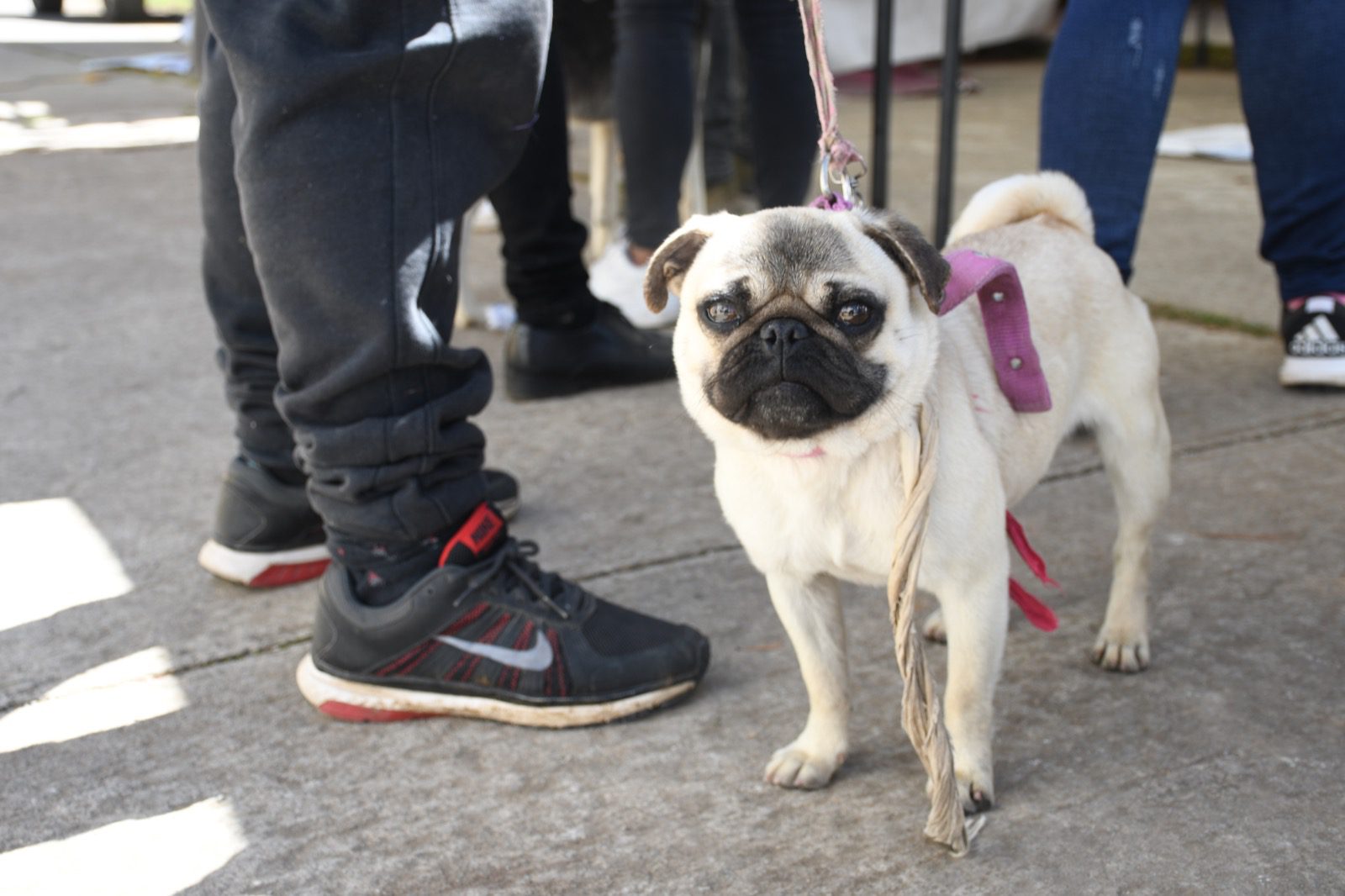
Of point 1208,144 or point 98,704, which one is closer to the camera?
point 98,704

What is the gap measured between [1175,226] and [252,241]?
14.0 ft

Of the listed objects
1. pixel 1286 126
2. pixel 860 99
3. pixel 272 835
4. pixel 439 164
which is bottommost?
pixel 860 99

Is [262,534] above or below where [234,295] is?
below

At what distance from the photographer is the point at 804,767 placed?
2.00m

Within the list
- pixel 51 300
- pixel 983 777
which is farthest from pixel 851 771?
pixel 51 300

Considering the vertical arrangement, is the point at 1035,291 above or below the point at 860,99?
above

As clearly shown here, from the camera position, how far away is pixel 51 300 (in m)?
4.86

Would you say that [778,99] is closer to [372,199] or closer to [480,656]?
[372,199]

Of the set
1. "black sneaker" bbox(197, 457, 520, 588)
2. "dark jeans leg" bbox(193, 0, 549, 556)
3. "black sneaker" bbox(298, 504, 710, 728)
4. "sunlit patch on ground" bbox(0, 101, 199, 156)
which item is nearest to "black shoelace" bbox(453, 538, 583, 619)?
"black sneaker" bbox(298, 504, 710, 728)

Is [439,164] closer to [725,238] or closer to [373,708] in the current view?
[725,238]

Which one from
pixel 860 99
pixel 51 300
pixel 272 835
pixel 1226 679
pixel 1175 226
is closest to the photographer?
pixel 272 835

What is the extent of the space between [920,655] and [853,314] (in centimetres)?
48

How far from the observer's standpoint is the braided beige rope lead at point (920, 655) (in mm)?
1787

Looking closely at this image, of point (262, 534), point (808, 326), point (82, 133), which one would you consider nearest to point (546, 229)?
point (262, 534)
